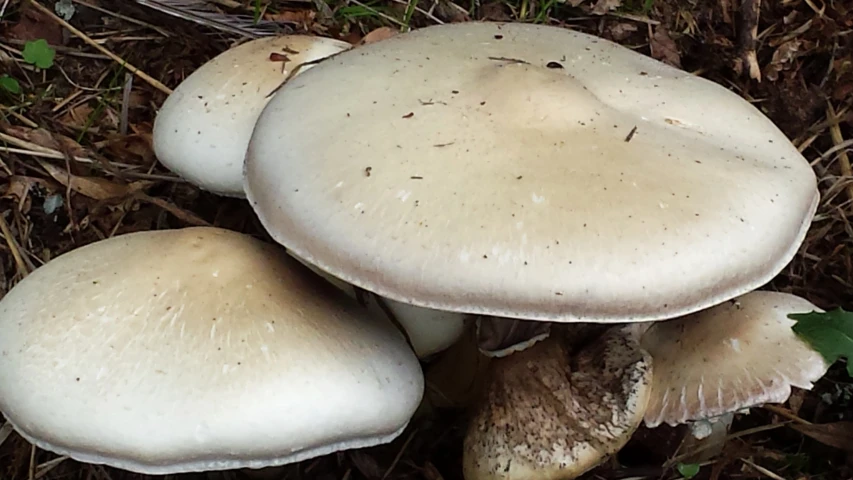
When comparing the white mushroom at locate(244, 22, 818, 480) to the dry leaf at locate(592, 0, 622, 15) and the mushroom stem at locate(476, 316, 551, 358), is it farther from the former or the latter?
the dry leaf at locate(592, 0, 622, 15)

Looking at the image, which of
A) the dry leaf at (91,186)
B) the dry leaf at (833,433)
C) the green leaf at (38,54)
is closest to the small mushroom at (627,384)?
the dry leaf at (833,433)

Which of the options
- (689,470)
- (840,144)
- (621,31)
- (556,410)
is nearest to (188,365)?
(556,410)

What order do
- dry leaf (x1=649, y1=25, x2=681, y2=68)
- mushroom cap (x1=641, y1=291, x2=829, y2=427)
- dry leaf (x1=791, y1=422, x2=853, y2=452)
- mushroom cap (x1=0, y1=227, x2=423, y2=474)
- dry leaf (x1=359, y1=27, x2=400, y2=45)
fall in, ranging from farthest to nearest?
1. dry leaf (x1=649, y1=25, x2=681, y2=68)
2. dry leaf (x1=359, y1=27, x2=400, y2=45)
3. dry leaf (x1=791, y1=422, x2=853, y2=452)
4. mushroom cap (x1=641, y1=291, x2=829, y2=427)
5. mushroom cap (x1=0, y1=227, x2=423, y2=474)

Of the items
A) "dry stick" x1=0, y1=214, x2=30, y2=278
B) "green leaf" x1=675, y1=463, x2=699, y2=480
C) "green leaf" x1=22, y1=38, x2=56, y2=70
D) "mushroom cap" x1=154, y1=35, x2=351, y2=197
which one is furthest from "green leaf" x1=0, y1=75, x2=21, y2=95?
"green leaf" x1=675, y1=463, x2=699, y2=480

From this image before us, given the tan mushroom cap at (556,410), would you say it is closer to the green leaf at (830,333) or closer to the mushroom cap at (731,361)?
the mushroom cap at (731,361)

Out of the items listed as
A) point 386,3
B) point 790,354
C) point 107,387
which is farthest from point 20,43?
point 790,354
